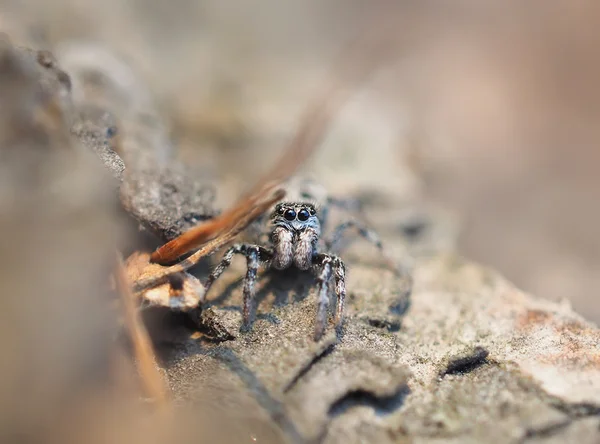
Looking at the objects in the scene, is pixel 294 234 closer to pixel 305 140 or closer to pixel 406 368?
pixel 406 368

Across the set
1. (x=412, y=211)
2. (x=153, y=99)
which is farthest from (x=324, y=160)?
(x=153, y=99)

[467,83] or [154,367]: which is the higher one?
[467,83]

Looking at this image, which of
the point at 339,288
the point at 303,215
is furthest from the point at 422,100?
the point at 339,288

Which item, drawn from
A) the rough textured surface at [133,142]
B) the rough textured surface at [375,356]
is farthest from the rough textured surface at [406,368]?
the rough textured surface at [133,142]

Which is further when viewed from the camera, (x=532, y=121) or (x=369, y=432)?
(x=532, y=121)

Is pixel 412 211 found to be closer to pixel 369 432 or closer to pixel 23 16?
pixel 369 432

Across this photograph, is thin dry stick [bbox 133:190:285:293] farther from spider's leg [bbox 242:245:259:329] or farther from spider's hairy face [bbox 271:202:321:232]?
spider's hairy face [bbox 271:202:321:232]

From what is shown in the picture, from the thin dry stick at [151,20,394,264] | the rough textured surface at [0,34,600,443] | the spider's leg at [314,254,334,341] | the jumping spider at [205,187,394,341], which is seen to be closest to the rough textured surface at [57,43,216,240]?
the rough textured surface at [0,34,600,443]

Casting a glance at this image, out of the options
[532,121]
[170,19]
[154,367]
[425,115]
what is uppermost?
[532,121]

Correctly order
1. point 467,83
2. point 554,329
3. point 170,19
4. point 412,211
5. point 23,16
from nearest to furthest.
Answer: point 554,329, point 23,16, point 412,211, point 170,19, point 467,83
